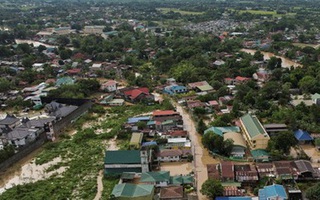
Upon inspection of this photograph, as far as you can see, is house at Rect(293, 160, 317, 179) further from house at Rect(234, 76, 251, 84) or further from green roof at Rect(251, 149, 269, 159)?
house at Rect(234, 76, 251, 84)

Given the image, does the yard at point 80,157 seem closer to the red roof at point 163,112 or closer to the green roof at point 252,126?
the red roof at point 163,112

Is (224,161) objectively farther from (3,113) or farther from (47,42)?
(47,42)

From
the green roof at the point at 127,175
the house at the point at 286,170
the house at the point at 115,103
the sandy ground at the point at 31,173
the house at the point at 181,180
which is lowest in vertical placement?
the sandy ground at the point at 31,173

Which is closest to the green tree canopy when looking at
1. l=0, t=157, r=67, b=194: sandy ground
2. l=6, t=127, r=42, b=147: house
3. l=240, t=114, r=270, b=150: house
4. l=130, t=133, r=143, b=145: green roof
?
l=240, t=114, r=270, b=150: house

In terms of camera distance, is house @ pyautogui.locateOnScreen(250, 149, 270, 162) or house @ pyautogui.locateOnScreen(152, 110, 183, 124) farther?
house @ pyautogui.locateOnScreen(152, 110, 183, 124)

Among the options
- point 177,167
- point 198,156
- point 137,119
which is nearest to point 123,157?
point 177,167

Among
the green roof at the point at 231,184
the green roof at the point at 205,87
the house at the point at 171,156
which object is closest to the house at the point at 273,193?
the green roof at the point at 231,184

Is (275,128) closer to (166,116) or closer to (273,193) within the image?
(273,193)
